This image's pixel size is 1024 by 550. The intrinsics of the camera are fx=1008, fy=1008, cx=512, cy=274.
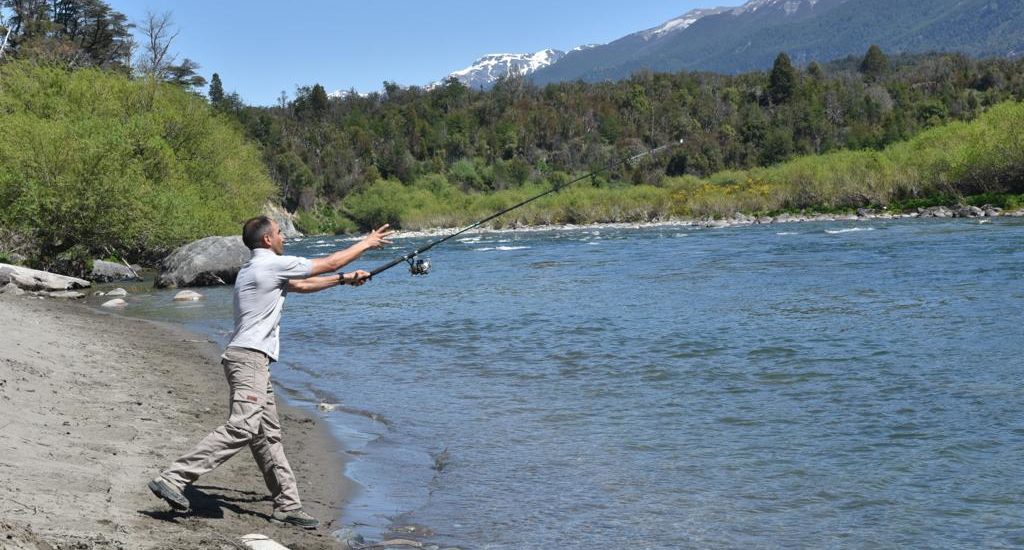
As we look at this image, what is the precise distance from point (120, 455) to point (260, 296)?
7.21 feet

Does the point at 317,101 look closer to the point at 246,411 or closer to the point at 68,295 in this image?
the point at 68,295

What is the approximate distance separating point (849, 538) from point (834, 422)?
11.7ft

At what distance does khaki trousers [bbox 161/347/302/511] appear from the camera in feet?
20.9

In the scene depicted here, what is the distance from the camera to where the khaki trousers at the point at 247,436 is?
6375 millimetres

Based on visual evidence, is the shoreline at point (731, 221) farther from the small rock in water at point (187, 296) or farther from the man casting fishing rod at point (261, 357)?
the man casting fishing rod at point (261, 357)

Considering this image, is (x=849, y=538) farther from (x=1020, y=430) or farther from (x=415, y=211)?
(x=415, y=211)

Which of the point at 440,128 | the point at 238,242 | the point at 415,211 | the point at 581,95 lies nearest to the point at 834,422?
the point at 238,242

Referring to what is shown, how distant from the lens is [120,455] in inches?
307

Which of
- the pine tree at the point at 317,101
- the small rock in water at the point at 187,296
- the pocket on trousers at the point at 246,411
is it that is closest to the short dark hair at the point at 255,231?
the pocket on trousers at the point at 246,411

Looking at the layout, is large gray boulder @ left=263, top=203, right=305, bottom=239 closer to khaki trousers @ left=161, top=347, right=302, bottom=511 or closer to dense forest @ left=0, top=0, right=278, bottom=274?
dense forest @ left=0, top=0, right=278, bottom=274

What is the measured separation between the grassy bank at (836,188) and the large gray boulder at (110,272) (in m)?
40.3

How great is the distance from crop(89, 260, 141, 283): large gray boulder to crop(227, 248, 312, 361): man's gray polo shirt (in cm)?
2837

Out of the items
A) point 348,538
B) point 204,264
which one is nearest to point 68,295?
point 204,264

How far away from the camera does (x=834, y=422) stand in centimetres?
1027
